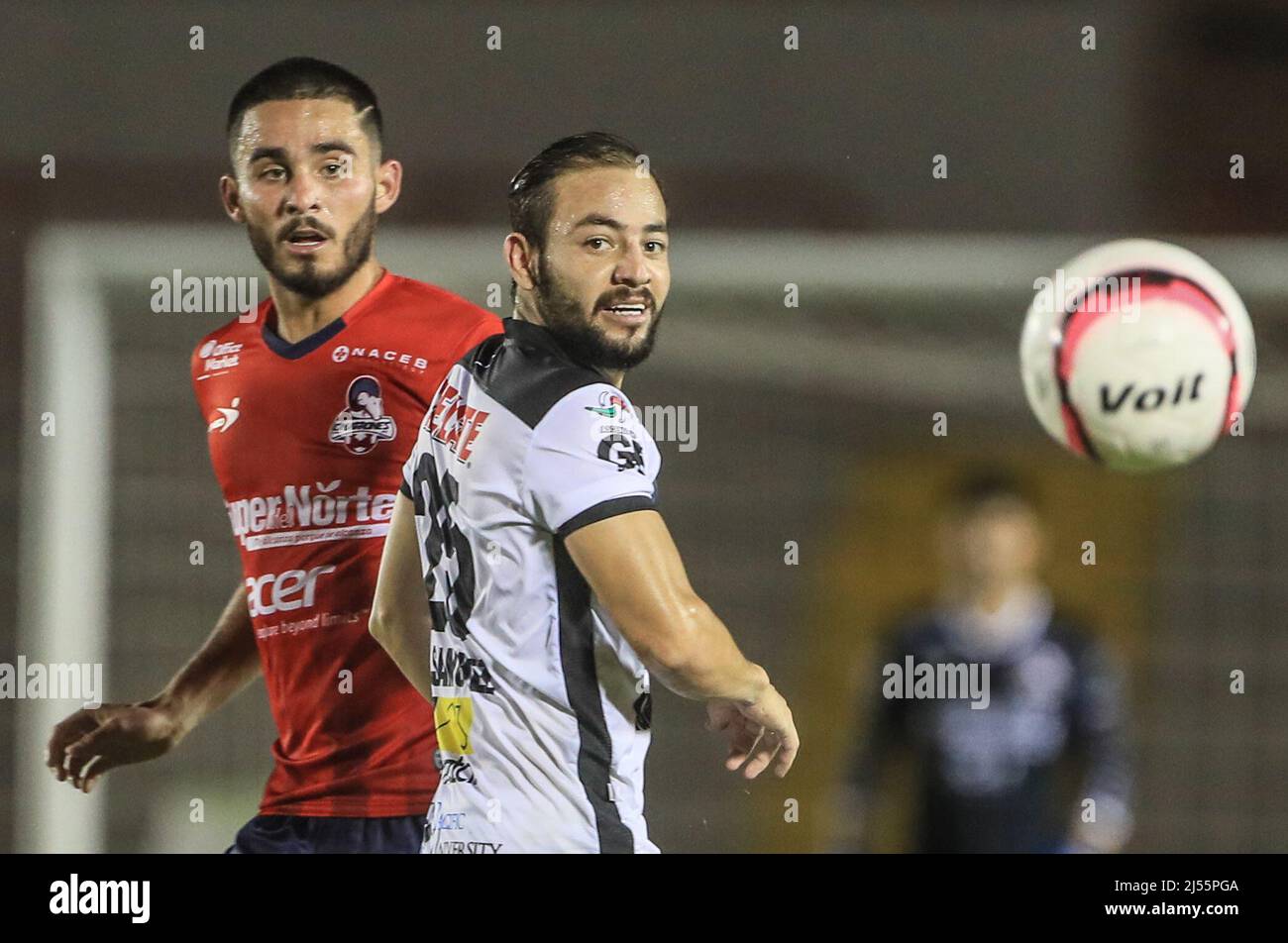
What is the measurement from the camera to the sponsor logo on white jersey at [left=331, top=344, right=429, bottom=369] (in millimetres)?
1882

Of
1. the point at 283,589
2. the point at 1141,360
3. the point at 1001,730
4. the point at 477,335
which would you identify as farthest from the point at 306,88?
the point at 1001,730

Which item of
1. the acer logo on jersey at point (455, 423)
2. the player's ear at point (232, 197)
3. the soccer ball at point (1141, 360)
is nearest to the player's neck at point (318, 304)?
the player's ear at point (232, 197)

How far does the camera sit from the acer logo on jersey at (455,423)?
174 centimetres

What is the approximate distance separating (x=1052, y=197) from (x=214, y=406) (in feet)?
10.3

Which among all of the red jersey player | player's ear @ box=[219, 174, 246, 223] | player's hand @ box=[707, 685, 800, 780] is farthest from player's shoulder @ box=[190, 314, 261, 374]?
player's hand @ box=[707, 685, 800, 780]

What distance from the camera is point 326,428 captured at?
189 centimetres

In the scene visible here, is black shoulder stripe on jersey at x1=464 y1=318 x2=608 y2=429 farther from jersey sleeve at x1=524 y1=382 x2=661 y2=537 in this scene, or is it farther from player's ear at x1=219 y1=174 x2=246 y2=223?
player's ear at x1=219 y1=174 x2=246 y2=223

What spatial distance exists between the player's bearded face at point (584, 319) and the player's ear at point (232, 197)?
0.44m

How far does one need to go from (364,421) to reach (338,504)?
109mm

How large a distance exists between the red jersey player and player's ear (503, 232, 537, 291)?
0.09 m
